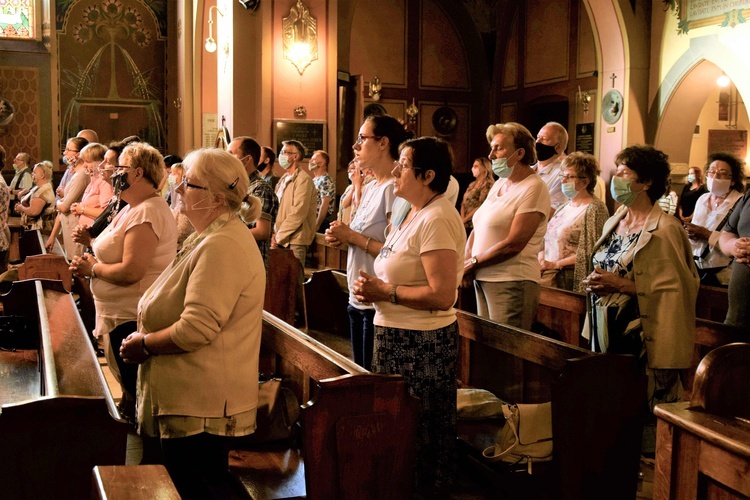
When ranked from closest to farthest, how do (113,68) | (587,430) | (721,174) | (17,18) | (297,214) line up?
1. (587,430)
2. (721,174)
3. (297,214)
4. (17,18)
5. (113,68)

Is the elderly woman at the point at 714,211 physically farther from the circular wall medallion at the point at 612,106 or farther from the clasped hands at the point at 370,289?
the circular wall medallion at the point at 612,106

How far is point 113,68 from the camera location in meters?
15.7

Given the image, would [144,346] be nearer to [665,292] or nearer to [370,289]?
[370,289]

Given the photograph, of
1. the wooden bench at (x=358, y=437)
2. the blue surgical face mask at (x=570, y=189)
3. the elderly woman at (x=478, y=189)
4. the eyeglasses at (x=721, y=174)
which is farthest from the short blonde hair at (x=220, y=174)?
the elderly woman at (x=478, y=189)

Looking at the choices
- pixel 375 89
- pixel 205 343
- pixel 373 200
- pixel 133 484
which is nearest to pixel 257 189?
pixel 373 200

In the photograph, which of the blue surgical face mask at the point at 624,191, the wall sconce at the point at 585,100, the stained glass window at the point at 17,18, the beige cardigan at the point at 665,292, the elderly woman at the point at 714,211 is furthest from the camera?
the stained glass window at the point at 17,18

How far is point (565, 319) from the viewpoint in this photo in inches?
184

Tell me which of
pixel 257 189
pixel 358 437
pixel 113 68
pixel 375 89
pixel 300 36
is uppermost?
pixel 113 68

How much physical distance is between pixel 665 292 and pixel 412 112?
11750mm

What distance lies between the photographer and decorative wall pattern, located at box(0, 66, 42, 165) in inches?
589

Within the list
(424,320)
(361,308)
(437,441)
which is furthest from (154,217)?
(437,441)

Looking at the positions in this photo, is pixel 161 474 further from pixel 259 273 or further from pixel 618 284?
pixel 618 284

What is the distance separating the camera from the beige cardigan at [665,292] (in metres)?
3.34

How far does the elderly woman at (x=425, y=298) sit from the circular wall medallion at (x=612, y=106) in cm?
849
